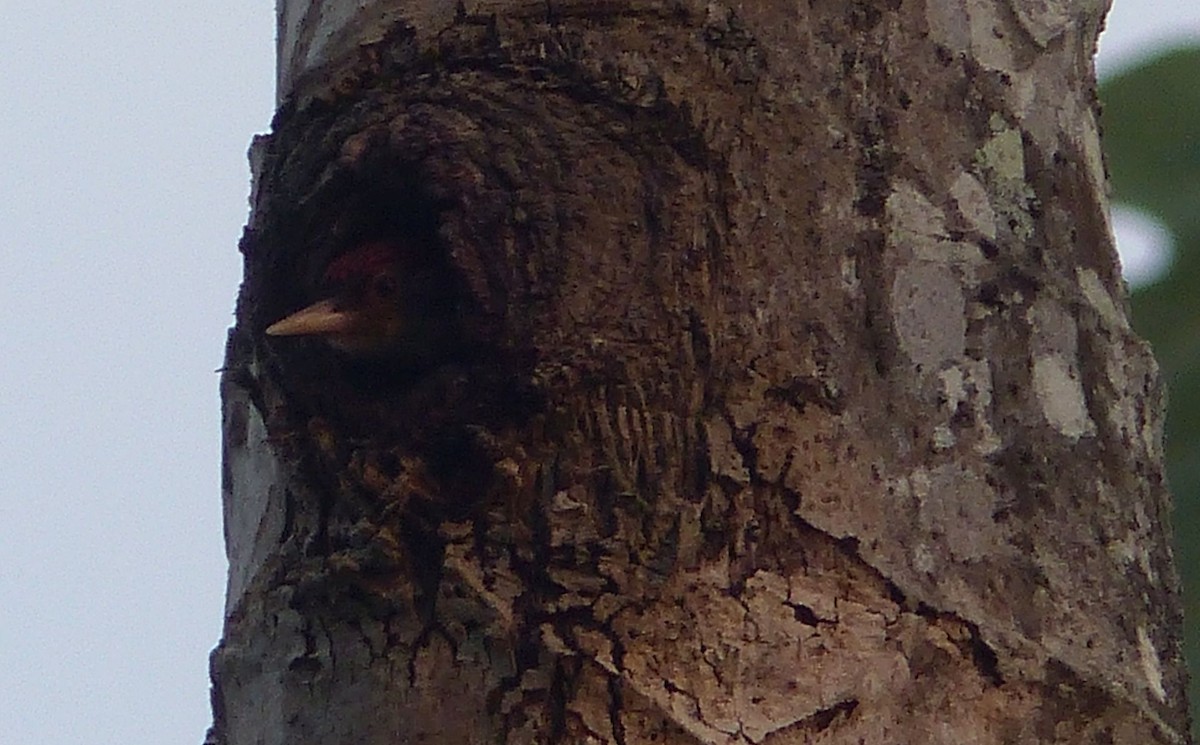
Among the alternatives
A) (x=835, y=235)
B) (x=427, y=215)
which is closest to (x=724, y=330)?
(x=835, y=235)

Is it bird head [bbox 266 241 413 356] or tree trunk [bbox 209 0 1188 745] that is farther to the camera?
bird head [bbox 266 241 413 356]

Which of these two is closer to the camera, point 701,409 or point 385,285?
point 701,409

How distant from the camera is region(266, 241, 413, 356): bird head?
0.83 m

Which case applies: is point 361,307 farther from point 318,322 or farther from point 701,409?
point 701,409

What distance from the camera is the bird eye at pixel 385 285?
877mm

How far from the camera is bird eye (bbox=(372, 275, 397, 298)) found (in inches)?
34.5

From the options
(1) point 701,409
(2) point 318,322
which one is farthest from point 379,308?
(1) point 701,409

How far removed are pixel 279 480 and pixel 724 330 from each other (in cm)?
25

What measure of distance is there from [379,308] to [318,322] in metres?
0.03

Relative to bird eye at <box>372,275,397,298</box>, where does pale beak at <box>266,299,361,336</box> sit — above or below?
below

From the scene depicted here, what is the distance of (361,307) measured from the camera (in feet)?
2.85

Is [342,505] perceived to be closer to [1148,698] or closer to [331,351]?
[331,351]

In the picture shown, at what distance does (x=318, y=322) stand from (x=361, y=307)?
35 mm

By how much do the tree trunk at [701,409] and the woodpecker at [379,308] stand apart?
1cm
